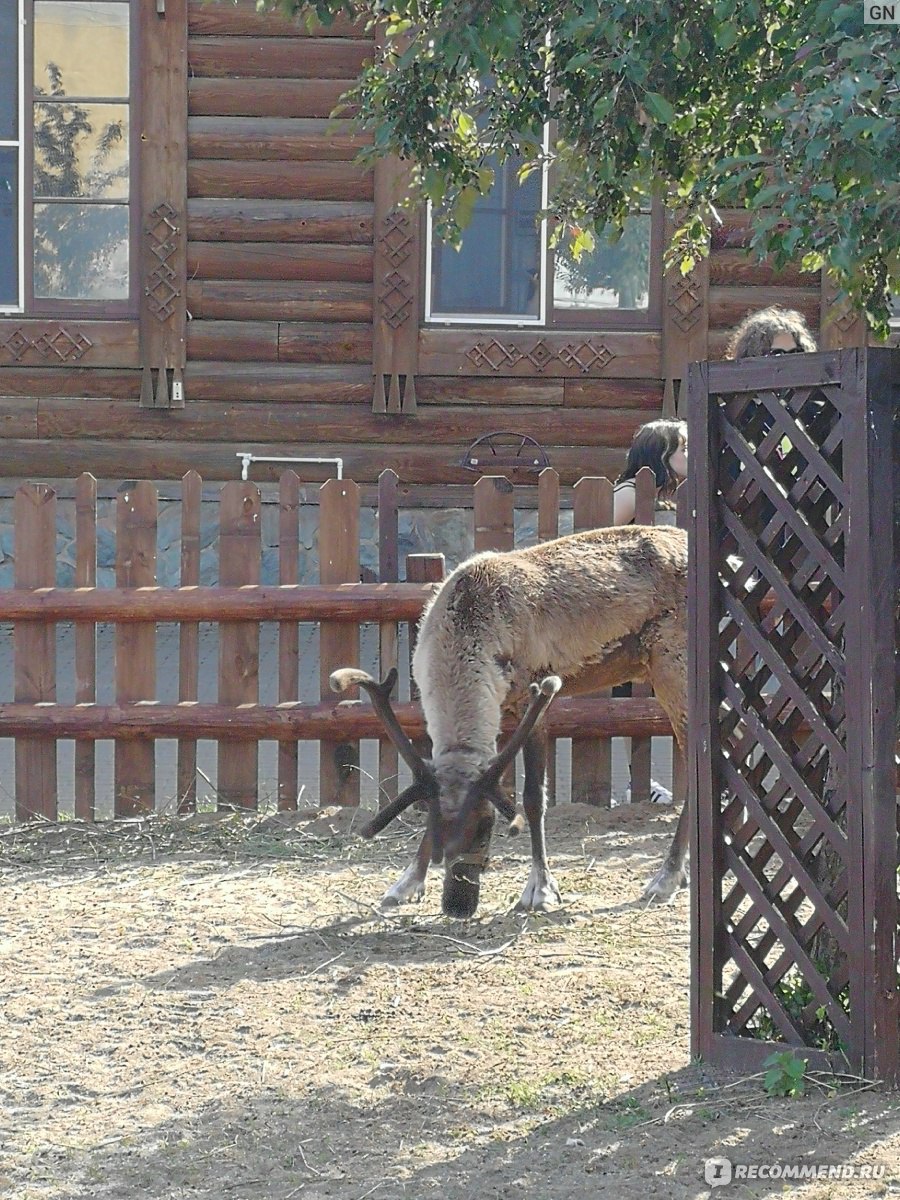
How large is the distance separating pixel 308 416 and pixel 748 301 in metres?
3.50

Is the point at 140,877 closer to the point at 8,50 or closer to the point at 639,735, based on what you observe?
the point at 639,735

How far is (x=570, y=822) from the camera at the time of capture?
742cm

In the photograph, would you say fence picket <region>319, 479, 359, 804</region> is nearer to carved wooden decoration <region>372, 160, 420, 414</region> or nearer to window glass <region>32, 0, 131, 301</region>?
carved wooden decoration <region>372, 160, 420, 414</region>

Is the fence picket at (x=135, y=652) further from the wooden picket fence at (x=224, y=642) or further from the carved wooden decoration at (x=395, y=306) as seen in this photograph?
the carved wooden decoration at (x=395, y=306)

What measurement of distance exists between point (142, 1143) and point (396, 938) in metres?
1.85

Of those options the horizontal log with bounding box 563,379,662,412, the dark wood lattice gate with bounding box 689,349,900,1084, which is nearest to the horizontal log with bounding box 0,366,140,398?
the horizontal log with bounding box 563,379,662,412

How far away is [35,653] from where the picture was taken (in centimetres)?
754

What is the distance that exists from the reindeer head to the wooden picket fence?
2172 millimetres

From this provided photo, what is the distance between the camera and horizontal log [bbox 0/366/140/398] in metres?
11.6

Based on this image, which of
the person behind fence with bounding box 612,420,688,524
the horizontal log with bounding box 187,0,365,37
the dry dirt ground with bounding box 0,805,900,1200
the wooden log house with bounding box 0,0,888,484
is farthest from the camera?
the wooden log house with bounding box 0,0,888,484

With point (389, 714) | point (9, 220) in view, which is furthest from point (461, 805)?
point (9, 220)

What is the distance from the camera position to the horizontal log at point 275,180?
11570 mm

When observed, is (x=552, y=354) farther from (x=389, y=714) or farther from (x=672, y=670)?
(x=389, y=714)

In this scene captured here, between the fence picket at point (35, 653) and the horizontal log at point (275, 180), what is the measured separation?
15.6 ft
